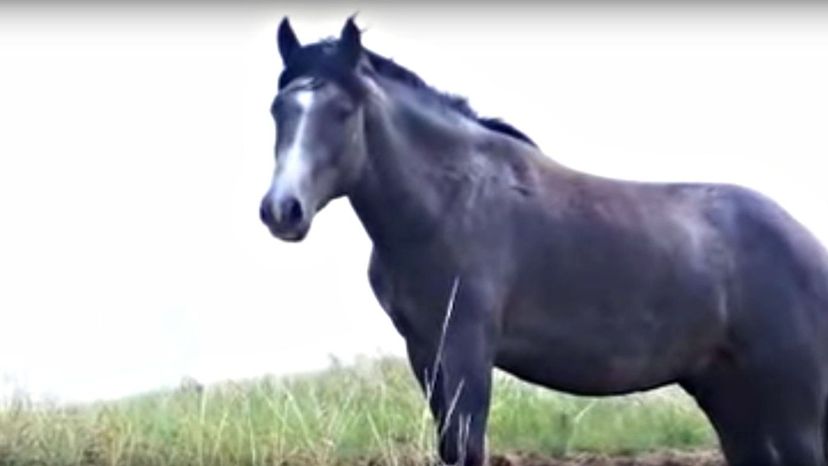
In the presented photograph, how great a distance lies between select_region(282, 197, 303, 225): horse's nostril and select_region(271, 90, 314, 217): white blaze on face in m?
0.02

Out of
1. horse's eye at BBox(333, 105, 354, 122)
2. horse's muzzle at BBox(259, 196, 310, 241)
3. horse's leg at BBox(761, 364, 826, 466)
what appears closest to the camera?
horse's muzzle at BBox(259, 196, 310, 241)

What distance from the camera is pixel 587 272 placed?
21.4ft

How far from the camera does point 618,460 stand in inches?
302

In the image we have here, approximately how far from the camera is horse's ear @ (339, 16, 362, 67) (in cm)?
625

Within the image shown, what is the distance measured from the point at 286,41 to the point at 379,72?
1.16 feet

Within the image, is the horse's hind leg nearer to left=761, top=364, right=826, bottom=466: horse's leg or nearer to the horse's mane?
left=761, top=364, right=826, bottom=466: horse's leg

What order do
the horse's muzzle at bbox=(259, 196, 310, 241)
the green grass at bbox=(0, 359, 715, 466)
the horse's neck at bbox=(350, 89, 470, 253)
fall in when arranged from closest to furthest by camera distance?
the horse's muzzle at bbox=(259, 196, 310, 241), the horse's neck at bbox=(350, 89, 470, 253), the green grass at bbox=(0, 359, 715, 466)

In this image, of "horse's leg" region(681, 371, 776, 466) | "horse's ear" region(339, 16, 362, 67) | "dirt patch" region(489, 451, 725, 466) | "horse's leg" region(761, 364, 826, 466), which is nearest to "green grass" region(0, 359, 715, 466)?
"dirt patch" region(489, 451, 725, 466)

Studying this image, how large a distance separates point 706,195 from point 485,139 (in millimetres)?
950

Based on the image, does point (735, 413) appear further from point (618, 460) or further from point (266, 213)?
point (266, 213)

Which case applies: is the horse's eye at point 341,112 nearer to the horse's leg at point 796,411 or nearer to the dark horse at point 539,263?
the dark horse at point 539,263

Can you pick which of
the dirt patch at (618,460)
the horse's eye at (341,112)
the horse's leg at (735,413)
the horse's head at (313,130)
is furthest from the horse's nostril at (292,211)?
the dirt patch at (618,460)

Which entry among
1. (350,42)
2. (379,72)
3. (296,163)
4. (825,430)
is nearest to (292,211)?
(296,163)

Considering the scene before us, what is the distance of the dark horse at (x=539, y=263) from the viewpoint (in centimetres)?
620
